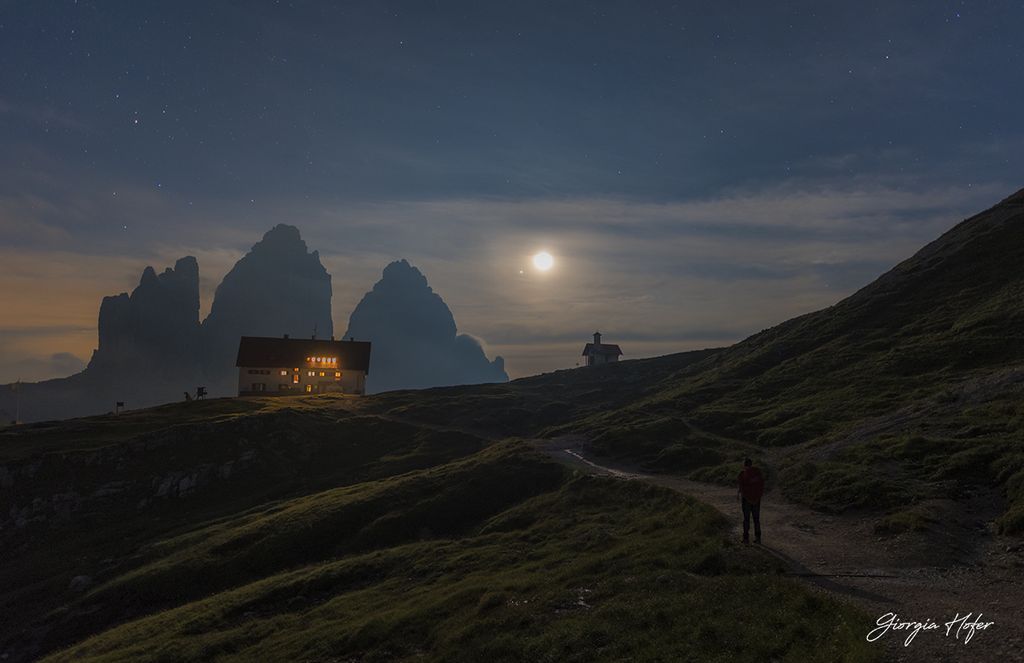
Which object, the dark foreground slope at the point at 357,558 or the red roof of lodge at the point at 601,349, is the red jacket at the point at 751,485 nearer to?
the dark foreground slope at the point at 357,558

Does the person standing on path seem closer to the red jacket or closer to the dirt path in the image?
the red jacket

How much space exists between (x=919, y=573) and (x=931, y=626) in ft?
19.2

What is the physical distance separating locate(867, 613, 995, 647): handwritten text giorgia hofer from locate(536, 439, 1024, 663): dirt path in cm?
9

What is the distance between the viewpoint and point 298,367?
146 metres

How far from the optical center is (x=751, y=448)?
52781 mm

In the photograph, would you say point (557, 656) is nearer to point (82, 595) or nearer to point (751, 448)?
point (751, 448)

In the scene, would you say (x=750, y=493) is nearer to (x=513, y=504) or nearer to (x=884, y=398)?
(x=513, y=504)

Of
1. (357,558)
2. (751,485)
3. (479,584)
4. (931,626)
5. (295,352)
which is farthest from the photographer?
(295,352)

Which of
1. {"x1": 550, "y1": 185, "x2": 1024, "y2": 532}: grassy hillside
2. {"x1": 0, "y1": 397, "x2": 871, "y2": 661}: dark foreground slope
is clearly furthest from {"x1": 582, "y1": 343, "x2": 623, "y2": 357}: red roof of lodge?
{"x1": 0, "y1": 397, "x2": 871, "y2": 661}: dark foreground slope

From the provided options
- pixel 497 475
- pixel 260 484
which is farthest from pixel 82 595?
pixel 497 475

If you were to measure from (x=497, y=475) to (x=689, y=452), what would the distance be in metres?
18.2

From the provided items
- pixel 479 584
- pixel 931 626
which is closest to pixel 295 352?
pixel 479 584

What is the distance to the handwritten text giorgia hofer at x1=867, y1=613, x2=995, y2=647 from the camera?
50.4 feet

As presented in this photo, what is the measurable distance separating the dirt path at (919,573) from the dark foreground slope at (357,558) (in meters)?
1.58
